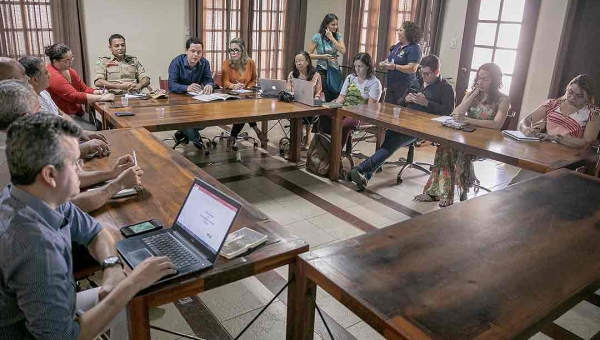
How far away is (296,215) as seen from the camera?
3.33m

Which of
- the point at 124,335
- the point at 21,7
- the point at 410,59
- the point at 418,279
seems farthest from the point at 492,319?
the point at 21,7

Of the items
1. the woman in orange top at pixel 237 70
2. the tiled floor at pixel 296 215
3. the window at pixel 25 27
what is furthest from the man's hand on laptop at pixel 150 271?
the window at pixel 25 27

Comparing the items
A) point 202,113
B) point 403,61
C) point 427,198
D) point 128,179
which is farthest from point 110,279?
point 403,61

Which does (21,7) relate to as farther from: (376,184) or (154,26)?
(376,184)

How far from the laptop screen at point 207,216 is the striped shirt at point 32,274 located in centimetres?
40

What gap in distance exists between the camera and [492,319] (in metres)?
1.16

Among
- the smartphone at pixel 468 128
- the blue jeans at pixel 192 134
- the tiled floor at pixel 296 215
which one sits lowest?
the tiled floor at pixel 296 215

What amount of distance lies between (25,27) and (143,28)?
47.1 inches

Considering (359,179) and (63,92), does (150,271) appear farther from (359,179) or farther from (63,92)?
(63,92)

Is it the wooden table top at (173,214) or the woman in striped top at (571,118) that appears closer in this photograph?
the wooden table top at (173,214)

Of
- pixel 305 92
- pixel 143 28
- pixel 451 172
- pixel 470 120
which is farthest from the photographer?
pixel 143 28

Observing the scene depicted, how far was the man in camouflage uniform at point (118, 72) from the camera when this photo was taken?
13.9 ft

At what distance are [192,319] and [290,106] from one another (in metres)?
2.20

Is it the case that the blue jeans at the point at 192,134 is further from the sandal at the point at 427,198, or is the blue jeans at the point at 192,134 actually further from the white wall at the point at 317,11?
the white wall at the point at 317,11
